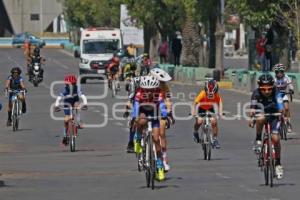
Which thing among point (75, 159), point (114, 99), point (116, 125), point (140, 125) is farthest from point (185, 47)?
point (140, 125)

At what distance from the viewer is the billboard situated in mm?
83000

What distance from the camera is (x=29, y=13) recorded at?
161 metres

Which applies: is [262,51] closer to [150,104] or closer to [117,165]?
[117,165]

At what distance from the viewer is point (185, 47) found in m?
66.1

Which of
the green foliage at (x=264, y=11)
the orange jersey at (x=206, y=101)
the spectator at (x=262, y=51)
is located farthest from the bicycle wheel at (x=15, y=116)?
the spectator at (x=262, y=51)

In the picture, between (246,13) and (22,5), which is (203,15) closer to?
(246,13)

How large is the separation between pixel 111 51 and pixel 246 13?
519 inches

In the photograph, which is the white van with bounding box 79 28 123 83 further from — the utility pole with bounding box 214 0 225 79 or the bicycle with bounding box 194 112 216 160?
the bicycle with bounding box 194 112 216 160

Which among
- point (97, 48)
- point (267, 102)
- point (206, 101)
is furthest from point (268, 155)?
point (97, 48)

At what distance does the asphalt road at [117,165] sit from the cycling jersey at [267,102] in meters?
1.10

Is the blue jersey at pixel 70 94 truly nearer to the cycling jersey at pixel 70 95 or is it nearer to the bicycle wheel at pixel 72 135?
the cycling jersey at pixel 70 95

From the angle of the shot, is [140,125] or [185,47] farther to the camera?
Result: [185,47]

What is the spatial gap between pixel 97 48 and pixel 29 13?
324 ft

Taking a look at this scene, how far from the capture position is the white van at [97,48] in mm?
62419
